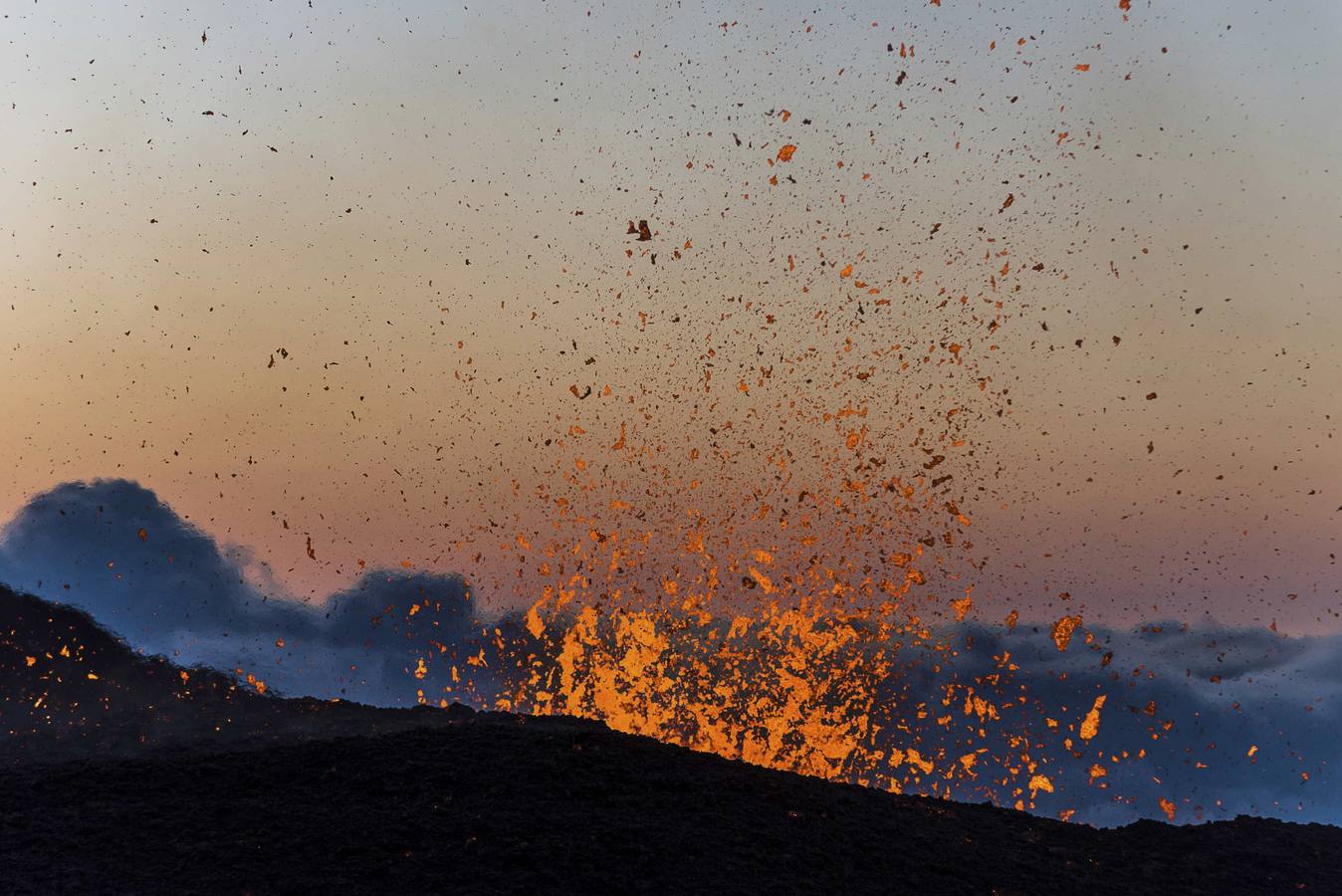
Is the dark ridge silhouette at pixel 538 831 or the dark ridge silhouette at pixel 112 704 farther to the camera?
the dark ridge silhouette at pixel 112 704

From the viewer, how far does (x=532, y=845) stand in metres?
7.27

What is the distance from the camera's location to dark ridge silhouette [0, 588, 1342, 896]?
7105 mm

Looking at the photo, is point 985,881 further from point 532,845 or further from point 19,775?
point 19,775

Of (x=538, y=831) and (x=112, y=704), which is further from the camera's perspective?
(x=112, y=704)

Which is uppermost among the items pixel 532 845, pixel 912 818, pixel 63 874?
pixel 912 818

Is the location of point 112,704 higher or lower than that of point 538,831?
higher

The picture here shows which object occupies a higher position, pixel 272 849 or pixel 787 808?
pixel 787 808

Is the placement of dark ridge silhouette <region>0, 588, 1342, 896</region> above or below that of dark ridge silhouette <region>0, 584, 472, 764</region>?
below

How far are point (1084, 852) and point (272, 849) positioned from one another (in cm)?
624

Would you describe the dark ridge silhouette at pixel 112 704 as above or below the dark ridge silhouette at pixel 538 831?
above

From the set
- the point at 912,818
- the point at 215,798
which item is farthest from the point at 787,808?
the point at 215,798

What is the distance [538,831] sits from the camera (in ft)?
24.5

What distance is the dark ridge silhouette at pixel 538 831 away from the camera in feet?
23.3

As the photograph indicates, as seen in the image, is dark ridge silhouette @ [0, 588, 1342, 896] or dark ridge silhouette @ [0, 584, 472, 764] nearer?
dark ridge silhouette @ [0, 588, 1342, 896]
